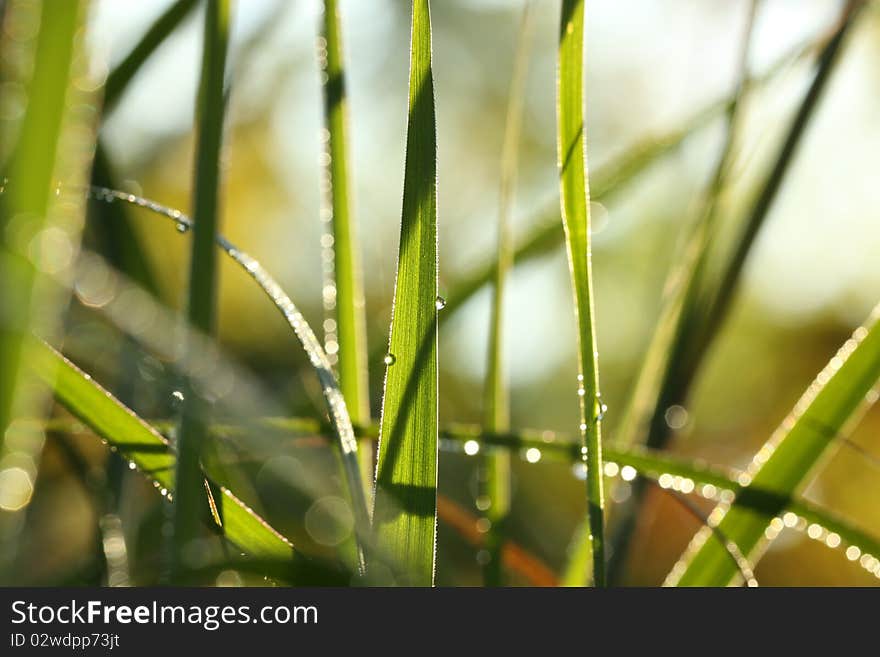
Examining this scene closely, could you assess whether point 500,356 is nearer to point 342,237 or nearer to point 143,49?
point 342,237

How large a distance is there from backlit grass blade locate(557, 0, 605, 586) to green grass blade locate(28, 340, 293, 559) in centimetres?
14

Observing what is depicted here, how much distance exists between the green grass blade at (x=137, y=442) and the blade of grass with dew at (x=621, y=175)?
0.26 meters

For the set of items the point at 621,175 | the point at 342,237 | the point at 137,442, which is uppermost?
the point at 621,175

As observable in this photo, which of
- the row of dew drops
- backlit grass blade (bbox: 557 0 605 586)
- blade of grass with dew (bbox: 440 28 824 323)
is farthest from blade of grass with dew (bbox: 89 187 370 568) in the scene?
blade of grass with dew (bbox: 440 28 824 323)

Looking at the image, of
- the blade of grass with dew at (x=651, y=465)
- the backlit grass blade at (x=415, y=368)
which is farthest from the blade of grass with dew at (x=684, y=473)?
the backlit grass blade at (x=415, y=368)

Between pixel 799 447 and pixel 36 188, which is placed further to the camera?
pixel 799 447

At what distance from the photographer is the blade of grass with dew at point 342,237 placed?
0.41 meters

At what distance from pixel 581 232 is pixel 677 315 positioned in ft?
0.63

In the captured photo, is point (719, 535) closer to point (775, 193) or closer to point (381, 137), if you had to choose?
point (775, 193)

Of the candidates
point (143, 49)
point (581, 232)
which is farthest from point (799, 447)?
point (143, 49)

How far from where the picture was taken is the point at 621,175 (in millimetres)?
587

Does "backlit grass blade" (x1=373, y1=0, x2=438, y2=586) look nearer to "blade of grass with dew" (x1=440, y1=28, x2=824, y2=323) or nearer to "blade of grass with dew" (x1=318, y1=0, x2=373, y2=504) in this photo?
"blade of grass with dew" (x1=318, y1=0, x2=373, y2=504)

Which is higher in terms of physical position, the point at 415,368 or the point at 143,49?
the point at 143,49

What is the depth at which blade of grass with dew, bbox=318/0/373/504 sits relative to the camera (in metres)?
0.41
